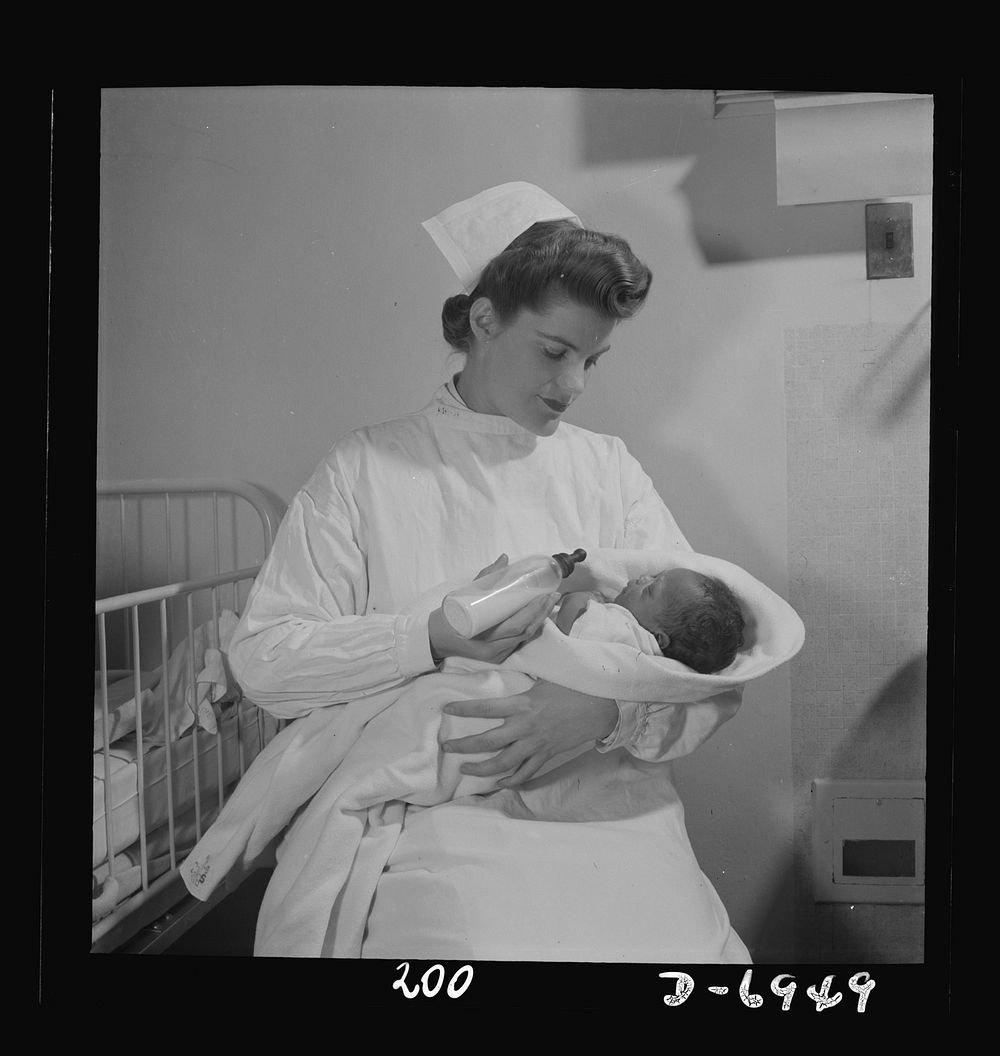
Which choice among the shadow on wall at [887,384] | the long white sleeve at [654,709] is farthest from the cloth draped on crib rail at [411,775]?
the shadow on wall at [887,384]

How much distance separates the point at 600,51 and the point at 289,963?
131 centimetres

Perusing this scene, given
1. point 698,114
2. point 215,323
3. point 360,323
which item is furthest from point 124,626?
point 698,114

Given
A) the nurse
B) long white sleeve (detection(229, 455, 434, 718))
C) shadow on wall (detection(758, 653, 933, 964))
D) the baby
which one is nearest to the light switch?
shadow on wall (detection(758, 653, 933, 964))

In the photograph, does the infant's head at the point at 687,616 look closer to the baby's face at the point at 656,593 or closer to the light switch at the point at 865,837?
the baby's face at the point at 656,593

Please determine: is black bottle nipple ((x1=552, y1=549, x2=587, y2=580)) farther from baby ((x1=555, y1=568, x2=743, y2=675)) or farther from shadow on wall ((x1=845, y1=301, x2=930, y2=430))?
shadow on wall ((x1=845, y1=301, x2=930, y2=430))

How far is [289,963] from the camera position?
1390 mm

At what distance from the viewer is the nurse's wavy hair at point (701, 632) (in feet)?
Answer: 4.37

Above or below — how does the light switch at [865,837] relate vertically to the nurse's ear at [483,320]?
below

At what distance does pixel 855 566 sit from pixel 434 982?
0.81 m

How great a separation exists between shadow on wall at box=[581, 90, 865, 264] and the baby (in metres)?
0.45

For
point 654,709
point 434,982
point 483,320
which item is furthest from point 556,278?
point 434,982

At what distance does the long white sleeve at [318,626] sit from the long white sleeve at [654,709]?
0.28 m

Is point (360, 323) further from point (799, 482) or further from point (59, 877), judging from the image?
point (59, 877)

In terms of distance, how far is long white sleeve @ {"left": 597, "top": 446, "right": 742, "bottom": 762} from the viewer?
4.48 feet
